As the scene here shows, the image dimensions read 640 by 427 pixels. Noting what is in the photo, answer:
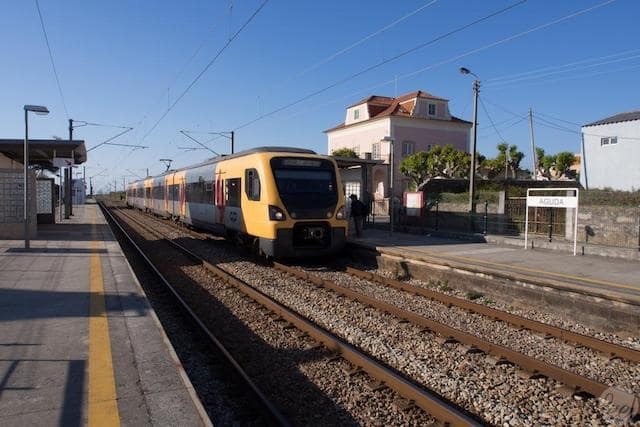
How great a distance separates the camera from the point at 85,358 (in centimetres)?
504

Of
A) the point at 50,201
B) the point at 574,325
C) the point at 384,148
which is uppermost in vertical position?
the point at 384,148

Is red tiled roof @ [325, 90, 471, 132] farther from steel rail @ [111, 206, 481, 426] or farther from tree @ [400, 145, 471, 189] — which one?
steel rail @ [111, 206, 481, 426]

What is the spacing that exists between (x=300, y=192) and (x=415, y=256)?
10.4ft

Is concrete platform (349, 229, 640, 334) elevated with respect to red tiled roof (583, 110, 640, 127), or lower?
lower

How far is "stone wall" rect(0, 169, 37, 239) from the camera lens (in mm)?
16000

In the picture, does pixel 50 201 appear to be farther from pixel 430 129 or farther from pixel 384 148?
pixel 430 129

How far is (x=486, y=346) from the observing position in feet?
20.3

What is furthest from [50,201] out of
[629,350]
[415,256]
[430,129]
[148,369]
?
[430,129]

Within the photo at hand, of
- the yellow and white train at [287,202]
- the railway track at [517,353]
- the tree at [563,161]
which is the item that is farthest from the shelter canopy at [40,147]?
the tree at [563,161]

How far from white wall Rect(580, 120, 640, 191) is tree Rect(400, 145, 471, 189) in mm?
8672

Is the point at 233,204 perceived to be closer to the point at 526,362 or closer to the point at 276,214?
the point at 276,214

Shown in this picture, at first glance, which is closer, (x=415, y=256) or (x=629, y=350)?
(x=629, y=350)

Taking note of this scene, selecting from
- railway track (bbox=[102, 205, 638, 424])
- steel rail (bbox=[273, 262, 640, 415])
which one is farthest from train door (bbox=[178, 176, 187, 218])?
steel rail (bbox=[273, 262, 640, 415])

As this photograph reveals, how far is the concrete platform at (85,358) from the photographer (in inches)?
152
